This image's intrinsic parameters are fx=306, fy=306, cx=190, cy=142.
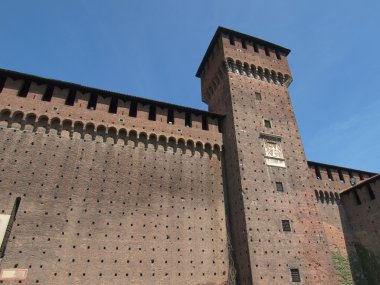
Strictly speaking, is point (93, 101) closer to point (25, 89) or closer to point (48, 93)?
point (48, 93)

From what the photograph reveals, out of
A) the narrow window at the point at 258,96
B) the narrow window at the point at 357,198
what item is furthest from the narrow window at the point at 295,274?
the narrow window at the point at 258,96

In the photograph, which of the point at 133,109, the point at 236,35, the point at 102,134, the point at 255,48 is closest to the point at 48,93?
the point at 102,134

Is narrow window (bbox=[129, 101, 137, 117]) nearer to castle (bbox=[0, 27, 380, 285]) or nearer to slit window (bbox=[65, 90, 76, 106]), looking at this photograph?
castle (bbox=[0, 27, 380, 285])

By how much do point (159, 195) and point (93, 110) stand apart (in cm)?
507

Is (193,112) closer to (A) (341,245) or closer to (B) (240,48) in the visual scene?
(B) (240,48)

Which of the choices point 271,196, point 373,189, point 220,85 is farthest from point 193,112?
point 373,189

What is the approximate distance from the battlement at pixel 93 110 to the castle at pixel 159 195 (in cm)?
5

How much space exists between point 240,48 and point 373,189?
11.6m

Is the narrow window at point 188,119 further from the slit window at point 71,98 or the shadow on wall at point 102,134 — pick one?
the slit window at point 71,98

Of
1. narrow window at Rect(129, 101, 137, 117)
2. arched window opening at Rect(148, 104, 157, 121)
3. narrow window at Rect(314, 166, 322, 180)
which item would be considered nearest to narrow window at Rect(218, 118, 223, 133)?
arched window opening at Rect(148, 104, 157, 121)

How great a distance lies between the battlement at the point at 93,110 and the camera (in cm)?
1339

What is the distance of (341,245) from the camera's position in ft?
57.8

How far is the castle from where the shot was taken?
11.5 metres

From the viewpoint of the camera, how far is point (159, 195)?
1371cm
